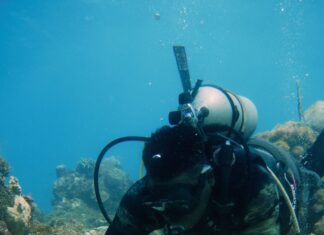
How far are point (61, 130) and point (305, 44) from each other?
129487 mm

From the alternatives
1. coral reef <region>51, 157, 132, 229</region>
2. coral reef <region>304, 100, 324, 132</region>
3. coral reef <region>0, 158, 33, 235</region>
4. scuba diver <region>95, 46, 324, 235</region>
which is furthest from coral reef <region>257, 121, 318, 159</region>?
coral reef <region>51, 157, 132, 229</region>

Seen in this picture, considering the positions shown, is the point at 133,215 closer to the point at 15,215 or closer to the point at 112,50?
the point at 15,215

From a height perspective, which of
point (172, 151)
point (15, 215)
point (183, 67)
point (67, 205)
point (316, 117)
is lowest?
point (172, 151)

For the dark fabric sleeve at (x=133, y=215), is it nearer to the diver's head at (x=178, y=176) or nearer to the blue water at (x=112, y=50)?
the diver's head at (x=178, y=176)

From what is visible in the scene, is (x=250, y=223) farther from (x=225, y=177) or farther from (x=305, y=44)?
(x=305, y=44)

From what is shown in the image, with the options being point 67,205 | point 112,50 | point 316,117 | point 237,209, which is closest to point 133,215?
point 237,209

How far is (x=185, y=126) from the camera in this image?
106 inches

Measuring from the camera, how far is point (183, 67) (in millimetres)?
4371

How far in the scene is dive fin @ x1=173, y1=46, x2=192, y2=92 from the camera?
4.27m

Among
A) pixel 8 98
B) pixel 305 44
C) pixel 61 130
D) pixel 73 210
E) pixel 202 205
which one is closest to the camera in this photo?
pixel 202 205

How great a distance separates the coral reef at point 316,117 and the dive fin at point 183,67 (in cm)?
943

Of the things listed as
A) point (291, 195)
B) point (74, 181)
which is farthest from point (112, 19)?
point (291, 195)

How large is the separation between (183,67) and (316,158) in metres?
2.98

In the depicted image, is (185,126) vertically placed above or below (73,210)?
below
